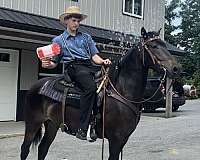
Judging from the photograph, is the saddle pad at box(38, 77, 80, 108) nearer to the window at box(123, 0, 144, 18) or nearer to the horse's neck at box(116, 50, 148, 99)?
the horse's neck at box(116, 50, 148, 99)

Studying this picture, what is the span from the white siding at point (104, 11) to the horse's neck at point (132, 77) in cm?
826

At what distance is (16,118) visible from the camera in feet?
53.4

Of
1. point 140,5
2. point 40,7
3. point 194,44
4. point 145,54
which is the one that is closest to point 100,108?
point 145,54

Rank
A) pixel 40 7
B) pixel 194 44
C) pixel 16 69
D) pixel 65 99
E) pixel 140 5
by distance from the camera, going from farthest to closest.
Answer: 1. pixel 194 44
2. pixel 140 5
3. pixel 16 69
4. pixel 40 7
5. pixel 65 99

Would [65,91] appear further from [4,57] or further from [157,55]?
[4,57]

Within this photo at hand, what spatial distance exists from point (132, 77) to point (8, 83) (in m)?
10.5

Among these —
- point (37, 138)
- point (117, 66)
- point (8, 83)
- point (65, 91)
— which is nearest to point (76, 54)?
point (65, 91)

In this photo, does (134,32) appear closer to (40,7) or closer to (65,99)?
(40,7)

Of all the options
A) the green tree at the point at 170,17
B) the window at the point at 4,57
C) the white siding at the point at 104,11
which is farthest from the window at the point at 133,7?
the green tree at the point at 170,17

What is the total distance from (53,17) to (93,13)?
2.41m

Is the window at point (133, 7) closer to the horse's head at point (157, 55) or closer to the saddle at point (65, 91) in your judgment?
the saddle at point (65, 91)

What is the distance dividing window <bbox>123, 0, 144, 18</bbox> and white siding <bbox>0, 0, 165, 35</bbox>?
9.3 inches

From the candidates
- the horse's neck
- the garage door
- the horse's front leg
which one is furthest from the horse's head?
the garage door

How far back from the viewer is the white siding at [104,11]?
47.2 ft
